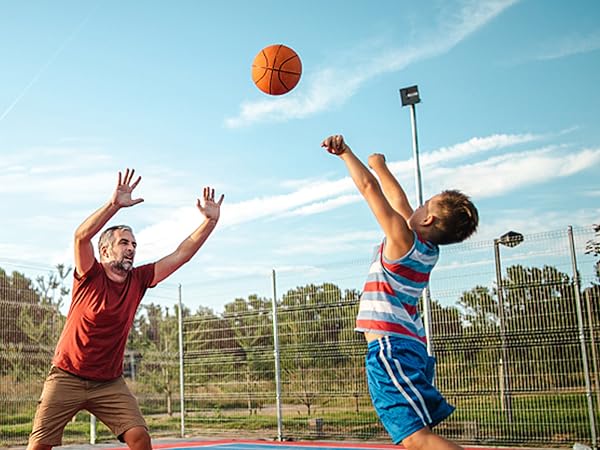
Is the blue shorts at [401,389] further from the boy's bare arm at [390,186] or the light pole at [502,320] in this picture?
the light pole at [502,320]

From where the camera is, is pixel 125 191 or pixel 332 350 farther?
pixel 332 350

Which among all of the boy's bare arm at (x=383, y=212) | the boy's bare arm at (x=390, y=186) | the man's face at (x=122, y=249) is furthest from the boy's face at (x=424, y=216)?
the man's face at (x=122, y=249)

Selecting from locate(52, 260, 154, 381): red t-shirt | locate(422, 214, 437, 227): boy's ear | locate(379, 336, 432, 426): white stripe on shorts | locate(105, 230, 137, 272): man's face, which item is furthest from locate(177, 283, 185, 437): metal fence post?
locate(422, 214, 437, 227): boy's ear

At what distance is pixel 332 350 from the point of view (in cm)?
1134

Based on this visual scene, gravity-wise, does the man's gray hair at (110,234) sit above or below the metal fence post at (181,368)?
above

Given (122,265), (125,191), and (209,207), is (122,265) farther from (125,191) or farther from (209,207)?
(209,207)

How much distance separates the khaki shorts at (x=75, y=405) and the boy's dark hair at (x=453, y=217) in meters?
2.56

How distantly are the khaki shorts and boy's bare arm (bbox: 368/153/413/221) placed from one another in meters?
2.36

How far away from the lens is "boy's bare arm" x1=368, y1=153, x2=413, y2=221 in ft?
12.3

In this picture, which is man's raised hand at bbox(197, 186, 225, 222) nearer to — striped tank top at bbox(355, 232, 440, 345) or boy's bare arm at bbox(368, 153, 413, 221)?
boy's bare arm at bbox(368, 153, 413, 221)

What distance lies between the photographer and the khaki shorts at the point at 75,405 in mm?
4707

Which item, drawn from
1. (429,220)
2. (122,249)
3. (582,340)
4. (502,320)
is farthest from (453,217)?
(502,320)

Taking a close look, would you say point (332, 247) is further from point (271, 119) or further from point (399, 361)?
point (399, 361)

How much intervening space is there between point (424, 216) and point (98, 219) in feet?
6.93
